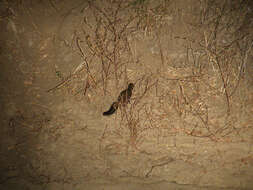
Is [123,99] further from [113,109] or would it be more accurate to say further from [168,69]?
[168,69]

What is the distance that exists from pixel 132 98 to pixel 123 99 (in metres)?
0.09

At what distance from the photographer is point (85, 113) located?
2.16 meters

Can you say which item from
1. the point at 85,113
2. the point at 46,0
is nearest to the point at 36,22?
the point at 46,0

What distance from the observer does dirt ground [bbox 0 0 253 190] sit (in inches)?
82.0

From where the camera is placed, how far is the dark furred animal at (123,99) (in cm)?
207

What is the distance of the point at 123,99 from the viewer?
6.81ft

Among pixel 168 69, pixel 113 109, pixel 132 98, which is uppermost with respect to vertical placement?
pixel 168 69

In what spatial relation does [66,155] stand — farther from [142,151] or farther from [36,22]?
[36,22]

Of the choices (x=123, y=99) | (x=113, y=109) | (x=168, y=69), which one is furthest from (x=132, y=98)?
(x=168, y=69)

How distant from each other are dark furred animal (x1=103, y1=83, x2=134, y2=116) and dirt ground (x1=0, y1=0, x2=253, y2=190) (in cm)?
6

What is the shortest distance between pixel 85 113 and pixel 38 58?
2.41 feet

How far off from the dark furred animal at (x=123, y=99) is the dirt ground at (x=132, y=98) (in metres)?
0.06

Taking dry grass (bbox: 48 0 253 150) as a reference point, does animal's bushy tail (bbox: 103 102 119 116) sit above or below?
below

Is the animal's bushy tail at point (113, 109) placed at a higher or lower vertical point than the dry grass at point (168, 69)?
lower
